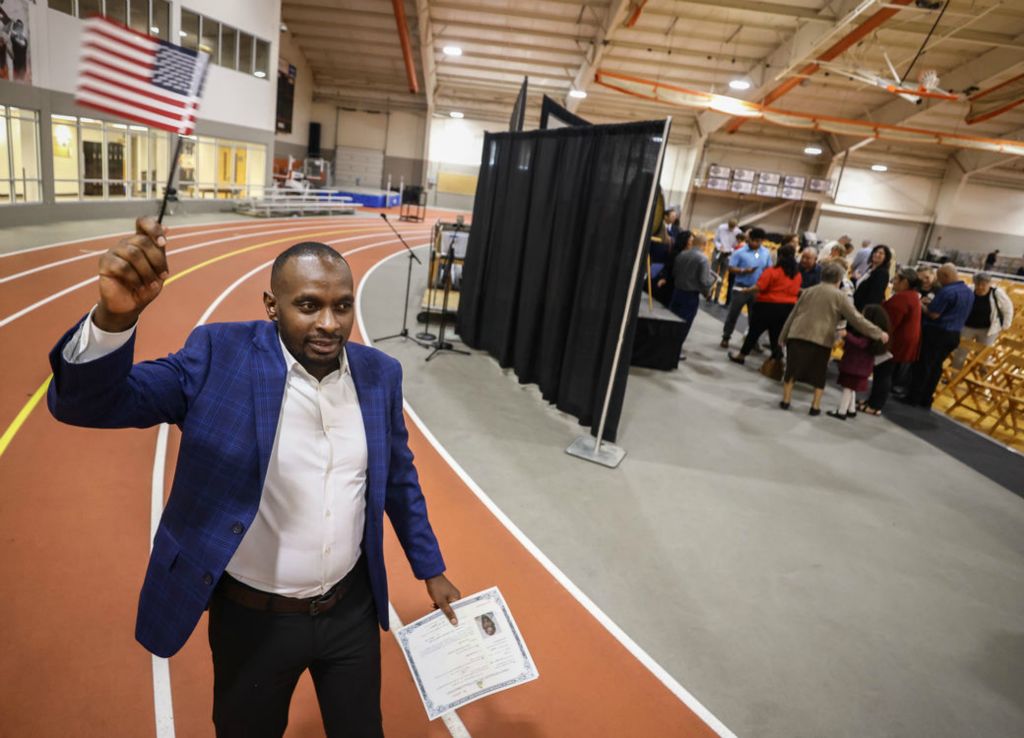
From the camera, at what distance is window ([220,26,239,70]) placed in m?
18.7

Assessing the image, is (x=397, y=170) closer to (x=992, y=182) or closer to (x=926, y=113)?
(x=926, y=113)

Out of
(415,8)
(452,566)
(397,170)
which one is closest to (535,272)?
(452,566)

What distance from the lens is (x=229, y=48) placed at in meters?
19.1

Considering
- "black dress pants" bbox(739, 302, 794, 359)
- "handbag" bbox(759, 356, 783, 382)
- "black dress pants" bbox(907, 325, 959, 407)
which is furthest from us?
"handbag" bbox(759, 356, 783, 382)

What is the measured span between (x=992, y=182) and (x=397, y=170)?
104 feet

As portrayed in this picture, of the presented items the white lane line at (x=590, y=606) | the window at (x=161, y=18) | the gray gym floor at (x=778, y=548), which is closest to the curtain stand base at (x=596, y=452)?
the gray gym floor at (x=778, y=548)

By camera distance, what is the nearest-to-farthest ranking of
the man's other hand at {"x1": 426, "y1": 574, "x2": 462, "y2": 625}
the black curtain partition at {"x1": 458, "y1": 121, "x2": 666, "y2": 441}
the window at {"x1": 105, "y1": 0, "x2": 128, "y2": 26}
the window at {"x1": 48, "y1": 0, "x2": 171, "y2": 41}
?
1. the man's other hand at {"x1": 426, "y1": 574, "x2": 462, "y2": 625}
2. the black curtain partition at {"x1": 458, "y1": 121, "x2": 666, "y2": 441}
3. the window at {"x1": 48, "y1": 0, "x2": 171, "y2": 41}
4. the window at {"x1": 105, "y1": 0, "x2": 128, "y2": 26}

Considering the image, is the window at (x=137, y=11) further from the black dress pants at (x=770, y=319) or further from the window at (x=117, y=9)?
the black dress pants at (x=770, y=319)

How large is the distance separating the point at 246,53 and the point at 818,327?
2094cm

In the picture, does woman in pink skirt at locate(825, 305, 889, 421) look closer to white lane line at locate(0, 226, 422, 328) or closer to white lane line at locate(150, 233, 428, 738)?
white lane line at locate(150, 233, 428, 738)

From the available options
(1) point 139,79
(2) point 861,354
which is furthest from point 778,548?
(1) point 139,79

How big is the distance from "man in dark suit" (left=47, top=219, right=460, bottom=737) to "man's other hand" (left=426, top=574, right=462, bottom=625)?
0.26 meters

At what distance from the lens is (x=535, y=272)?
7.08 m

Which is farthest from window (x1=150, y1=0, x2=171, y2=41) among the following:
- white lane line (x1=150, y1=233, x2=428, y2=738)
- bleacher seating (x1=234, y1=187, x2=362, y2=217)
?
white lane line (x1=150, y1=233, x2=428, y2=738)
